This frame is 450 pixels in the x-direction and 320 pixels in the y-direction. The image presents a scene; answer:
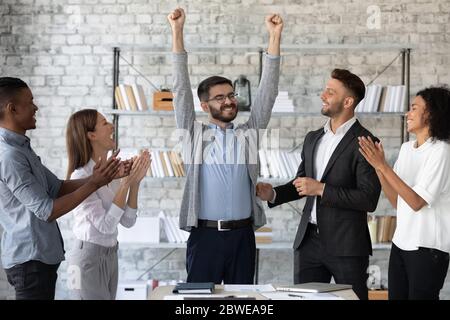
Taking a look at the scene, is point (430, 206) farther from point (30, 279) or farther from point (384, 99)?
point (384, 99)

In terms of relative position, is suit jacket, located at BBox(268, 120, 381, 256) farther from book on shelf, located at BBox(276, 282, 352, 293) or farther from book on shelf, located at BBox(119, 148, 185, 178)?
book on shelf, located at BBox(119, 148, 185, 178)

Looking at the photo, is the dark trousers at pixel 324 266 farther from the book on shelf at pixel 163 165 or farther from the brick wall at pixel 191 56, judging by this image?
the brick wall at pixel 191 56

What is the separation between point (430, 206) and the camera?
13.1 ft

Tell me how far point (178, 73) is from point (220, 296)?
1467 mm

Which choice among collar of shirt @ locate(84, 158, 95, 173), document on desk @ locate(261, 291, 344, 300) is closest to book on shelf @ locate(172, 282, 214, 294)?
document on desk @ locate(261, 291, 344, 300)

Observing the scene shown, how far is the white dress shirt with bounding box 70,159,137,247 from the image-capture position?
391cm

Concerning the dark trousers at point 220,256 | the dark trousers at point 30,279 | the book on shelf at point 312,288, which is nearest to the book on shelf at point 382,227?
the dark trousers at point 220,256

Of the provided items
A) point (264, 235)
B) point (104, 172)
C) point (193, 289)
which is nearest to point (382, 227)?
point (264, 235)

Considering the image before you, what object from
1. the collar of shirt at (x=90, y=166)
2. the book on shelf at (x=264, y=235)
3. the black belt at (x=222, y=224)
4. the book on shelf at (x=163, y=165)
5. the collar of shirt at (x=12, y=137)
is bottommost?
the book on shelf at (x=264, y=235)

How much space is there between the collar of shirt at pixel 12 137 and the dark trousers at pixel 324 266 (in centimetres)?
168

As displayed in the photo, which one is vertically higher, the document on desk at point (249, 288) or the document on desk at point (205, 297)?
the document on desk at point (205, 297)

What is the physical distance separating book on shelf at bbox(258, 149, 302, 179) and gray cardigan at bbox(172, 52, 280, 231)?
2204 millimetres

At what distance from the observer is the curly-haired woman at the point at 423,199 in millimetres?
3900
